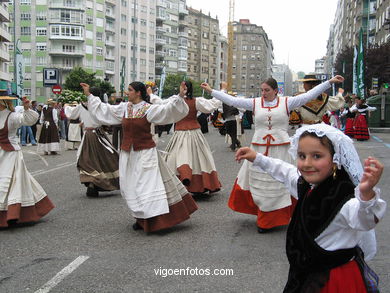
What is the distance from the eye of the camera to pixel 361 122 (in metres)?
21.8

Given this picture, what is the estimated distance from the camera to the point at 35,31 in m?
77.6

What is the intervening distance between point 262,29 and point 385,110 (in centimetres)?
14322

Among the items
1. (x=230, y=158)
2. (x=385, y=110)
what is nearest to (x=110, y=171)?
(x=230, y=158)

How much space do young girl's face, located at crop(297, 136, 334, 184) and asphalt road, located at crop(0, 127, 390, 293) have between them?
1.96 m

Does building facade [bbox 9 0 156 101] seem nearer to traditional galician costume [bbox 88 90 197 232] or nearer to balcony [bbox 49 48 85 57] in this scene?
balcony [bbox 49 48 85 57]

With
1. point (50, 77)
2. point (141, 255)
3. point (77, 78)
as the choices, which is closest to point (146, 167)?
point (141, 255)

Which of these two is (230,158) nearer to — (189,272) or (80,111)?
(80,111)

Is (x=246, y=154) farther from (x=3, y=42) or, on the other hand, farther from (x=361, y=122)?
(x=3, y=42)

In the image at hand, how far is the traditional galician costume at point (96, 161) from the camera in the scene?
9.34 metres

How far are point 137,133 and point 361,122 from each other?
17175 millimetres

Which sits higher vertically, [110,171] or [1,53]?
[1,53]

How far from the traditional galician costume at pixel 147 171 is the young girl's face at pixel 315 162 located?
3.66m

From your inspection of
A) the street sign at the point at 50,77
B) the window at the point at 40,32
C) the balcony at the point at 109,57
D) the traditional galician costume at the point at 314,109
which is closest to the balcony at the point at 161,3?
the balcony at the point at 109,57

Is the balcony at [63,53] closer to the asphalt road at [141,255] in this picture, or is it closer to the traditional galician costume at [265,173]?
the asphalt road at [141,255]
